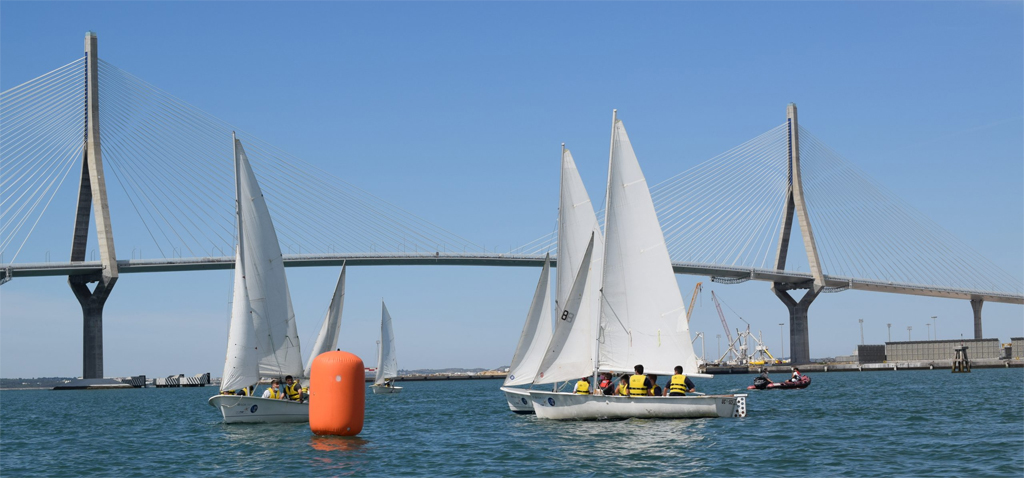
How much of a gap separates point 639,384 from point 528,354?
574 centimetres

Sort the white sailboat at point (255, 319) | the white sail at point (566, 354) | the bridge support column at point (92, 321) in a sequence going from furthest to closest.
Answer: the bridge support column at point (92, 321) → the white sailboat at point (255, 319) → the white sail at point (566, 354)

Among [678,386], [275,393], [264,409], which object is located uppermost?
[678,386]

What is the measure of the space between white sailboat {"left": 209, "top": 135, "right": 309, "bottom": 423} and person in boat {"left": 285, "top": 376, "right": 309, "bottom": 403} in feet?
1.60

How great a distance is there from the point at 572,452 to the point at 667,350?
262 inches

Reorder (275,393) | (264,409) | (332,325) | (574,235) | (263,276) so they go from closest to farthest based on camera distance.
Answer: (264,409) < (275,393) < (263,276) < (574,235) < (332,325)

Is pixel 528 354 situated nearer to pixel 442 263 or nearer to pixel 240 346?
pixel 240 346

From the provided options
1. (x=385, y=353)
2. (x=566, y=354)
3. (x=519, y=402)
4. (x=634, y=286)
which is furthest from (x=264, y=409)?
(x=385, y=353)

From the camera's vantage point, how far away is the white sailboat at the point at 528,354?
3078 cm

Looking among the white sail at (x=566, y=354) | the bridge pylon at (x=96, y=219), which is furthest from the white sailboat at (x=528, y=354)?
the bridge pylon at (x=96, y=219)

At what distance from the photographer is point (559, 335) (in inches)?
1121

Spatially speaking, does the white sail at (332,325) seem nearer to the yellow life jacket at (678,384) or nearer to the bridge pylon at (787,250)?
the yellow life jacket at (678,384)

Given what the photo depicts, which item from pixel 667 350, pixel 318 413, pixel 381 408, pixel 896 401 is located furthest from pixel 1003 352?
pixel 318 413

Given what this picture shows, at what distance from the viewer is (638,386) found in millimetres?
25875

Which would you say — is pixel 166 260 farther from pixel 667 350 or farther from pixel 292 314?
pixel 667 350
